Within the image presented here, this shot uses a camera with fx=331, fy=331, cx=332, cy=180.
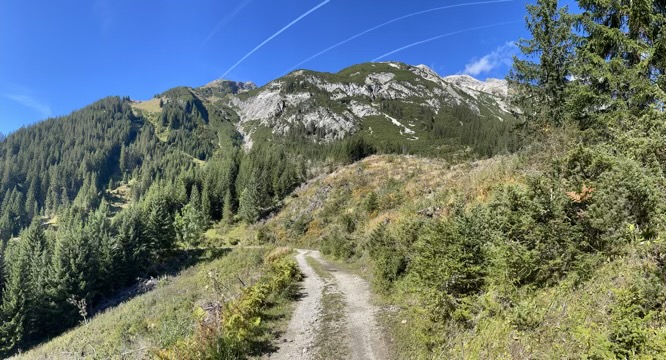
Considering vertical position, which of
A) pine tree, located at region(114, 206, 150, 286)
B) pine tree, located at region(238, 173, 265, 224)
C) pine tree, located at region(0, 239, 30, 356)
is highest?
pine tree, located at region(238, 173, 265, 224)

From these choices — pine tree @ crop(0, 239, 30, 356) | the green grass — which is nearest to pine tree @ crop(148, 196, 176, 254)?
pine tree @ crop(0, 239, 30, 356)

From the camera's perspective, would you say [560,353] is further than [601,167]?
No

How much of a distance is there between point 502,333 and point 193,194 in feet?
318

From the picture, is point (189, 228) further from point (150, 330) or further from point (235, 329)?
point (235, 329)

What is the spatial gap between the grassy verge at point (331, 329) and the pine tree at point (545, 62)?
12.6 metres

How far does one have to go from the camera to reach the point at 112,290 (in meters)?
53.4

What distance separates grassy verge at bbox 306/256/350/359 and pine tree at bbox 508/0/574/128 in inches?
497

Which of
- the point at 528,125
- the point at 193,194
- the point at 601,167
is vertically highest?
the point at 193,194

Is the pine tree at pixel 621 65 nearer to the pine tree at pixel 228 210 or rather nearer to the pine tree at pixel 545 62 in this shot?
the pine tree at pixel 545 62

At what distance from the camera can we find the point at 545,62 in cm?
1723

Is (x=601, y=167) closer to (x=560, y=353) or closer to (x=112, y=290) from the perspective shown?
(x=560, y=353)

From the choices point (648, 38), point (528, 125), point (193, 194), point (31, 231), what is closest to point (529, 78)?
point (528, 125)

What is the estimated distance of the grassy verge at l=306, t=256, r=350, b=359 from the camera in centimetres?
890

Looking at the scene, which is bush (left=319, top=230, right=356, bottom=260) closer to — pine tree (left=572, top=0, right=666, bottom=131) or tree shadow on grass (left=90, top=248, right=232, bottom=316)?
pine tree (left=572, top=0, right=666, bottom=131)
